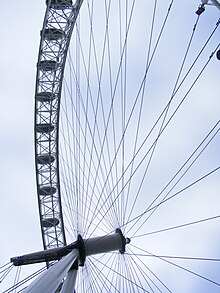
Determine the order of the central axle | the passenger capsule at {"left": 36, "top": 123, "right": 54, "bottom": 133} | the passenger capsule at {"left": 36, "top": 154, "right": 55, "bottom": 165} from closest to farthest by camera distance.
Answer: the central axle → the passenger capsule at {"left": 36, "top": 123, "right": 54, "bottom": 133} → the passenger capsule at {"left": 36, "top": 154, "right": 55, "bottom": 165}

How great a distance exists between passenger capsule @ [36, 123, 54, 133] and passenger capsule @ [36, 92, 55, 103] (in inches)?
57.4

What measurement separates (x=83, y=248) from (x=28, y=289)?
8873mm

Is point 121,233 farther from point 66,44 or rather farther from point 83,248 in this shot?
point 66,44

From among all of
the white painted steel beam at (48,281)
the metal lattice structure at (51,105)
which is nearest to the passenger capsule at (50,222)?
the metal lattice structure at (51,105)

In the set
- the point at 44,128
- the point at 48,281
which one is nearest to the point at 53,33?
the point at 44,128

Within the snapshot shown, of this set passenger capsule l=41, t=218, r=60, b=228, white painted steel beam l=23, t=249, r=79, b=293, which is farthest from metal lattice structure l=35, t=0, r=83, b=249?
white painted steel beam l=23, t=249, r=79, b=293

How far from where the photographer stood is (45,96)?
27.5 metres

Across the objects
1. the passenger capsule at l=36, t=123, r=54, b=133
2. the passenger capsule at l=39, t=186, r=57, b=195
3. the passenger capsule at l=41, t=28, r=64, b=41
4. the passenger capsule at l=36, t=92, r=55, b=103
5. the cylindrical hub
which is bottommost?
the cylindrical hub

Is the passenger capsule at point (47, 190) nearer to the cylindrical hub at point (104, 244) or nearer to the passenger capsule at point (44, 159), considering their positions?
the passenger capsule at point (44, 159)

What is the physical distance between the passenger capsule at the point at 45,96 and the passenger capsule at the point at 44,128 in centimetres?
146

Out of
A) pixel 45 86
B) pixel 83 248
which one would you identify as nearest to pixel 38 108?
pixel 45 86

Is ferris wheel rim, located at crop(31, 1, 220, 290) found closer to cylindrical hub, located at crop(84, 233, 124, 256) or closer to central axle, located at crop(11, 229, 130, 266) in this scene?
central axle, located at crop(11, 229, 130, 266)

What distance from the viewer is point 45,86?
90.4 ft

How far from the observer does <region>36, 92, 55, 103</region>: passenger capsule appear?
27.3 metres
